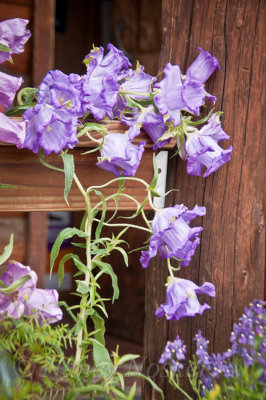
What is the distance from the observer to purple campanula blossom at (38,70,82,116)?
1.51m

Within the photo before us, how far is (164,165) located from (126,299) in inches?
64.2

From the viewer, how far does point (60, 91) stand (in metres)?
1.53

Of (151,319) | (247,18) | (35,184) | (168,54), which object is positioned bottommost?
(151,319)

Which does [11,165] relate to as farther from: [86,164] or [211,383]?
[211,383]

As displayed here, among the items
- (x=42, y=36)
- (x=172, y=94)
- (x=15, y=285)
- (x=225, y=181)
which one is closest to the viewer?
(x=15, y=285)

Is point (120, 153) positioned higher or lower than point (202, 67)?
lower

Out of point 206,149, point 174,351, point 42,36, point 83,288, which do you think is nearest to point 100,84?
point 206,149

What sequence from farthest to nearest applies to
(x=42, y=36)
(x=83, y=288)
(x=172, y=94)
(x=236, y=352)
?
1. (x=42, y=36)
2. (x=236, y=352)
3. (x=172, y=94)
4. (x=83, y=288)

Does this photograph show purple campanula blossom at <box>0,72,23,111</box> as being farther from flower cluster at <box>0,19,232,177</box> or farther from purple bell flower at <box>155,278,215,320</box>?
purple bell flower at <box>155,278,215,320</box>

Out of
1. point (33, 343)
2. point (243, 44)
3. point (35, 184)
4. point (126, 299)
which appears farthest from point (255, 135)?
point (126, 299)

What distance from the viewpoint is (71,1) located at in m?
5.14

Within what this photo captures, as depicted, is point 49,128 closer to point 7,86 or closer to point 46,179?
point 7,86

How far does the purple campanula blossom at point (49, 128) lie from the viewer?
4.90 feet

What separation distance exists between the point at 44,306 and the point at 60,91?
0.49m
